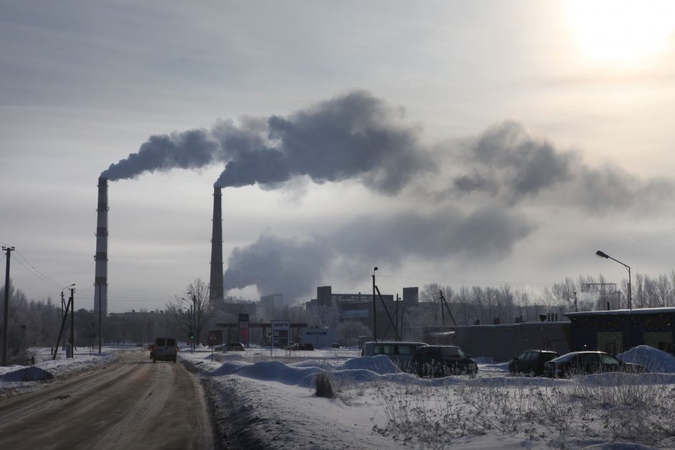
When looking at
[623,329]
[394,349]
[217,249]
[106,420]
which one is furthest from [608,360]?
[217,249]

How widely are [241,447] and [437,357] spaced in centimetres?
2471

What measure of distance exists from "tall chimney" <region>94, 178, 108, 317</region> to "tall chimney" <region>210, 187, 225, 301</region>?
1654cm

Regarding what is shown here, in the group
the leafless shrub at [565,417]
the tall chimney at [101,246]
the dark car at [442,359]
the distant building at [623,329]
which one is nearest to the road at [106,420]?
the leafless shrub at [565,417]

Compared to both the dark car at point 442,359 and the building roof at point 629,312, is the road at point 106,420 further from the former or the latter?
the building roof at point 629,312

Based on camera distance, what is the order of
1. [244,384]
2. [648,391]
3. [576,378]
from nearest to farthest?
1. [648,391]
2. [576,378]
3. [244,384]

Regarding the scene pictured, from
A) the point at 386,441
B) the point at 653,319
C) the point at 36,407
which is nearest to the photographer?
the point at 386,441

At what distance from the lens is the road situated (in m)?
14.6

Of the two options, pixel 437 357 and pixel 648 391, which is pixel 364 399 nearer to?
pixel 648 391

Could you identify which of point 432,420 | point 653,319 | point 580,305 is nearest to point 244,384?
point 432,420

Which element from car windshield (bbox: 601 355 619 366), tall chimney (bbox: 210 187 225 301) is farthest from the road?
tall chimney (bbox: 210 187 225 301)

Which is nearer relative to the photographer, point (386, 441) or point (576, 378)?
point (386, 441)

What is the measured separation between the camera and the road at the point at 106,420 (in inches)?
576

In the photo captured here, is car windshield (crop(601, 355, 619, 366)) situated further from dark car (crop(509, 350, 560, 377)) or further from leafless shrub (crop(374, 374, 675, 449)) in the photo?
leafless shrub (crop(374, 374, 675, 449))

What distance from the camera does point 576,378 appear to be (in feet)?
65.3
